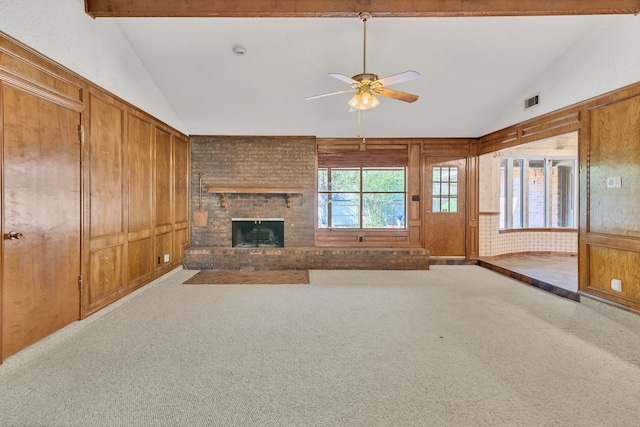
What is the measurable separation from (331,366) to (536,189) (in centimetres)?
710

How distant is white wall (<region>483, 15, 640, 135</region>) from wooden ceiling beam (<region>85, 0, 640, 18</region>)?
26 centimetres

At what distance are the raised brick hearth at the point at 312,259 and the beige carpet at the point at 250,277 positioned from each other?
0.21 m

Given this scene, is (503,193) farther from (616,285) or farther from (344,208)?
(616,285)

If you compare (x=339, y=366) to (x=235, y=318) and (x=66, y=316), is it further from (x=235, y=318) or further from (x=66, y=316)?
(x=66, y=316)

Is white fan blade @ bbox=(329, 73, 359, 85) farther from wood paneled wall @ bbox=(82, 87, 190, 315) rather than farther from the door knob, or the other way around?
the door knob

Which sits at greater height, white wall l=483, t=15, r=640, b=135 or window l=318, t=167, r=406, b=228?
white wall l=483, t=15, r=640, b=135

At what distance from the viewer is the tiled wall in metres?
6.27

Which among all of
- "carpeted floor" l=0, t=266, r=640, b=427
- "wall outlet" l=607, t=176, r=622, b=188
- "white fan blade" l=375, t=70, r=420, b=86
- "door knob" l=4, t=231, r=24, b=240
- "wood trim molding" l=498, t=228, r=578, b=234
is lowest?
"carpeted floor" l=0, t=266, r=640, b=427

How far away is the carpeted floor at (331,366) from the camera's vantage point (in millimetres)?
1767

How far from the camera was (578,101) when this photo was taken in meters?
3.80

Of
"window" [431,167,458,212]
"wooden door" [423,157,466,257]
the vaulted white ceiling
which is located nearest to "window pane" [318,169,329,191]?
the vaulted white ceiling

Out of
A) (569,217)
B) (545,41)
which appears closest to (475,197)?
(569,217)

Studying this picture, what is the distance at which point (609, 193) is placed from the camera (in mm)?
3449

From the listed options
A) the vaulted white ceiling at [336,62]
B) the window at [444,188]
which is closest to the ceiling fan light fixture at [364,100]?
the vaulted white ceiling at [336,62]
